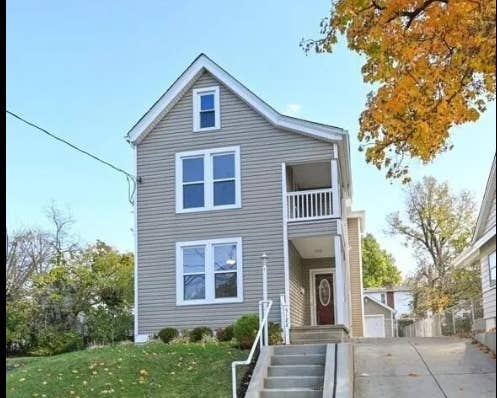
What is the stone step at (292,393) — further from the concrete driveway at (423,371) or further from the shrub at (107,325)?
the shrub at (107,325)

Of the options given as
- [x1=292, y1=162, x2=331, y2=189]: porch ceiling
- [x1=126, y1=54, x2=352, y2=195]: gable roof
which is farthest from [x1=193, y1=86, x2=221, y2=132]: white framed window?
[x1=292, y1=162, x2=331, y2=189]: porch ceiling

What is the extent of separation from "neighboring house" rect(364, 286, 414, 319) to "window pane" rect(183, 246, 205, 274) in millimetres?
27416

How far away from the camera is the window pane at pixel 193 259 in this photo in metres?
17.1

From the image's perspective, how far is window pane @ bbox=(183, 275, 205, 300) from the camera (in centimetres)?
1689

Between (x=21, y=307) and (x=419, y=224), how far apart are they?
62.0 ft

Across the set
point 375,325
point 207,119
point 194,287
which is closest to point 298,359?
point 194,287

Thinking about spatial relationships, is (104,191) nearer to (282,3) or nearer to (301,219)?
(301,219)

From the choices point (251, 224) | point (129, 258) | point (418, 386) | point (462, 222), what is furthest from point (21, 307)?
point (462, 222)

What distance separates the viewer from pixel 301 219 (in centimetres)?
1655

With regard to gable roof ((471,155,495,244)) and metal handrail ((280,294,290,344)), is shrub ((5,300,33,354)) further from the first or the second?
gable roof ((471,155,495,244))

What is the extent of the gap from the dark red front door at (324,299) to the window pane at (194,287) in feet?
15.5

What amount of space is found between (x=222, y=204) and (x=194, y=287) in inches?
91.6

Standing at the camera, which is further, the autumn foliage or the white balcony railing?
the white balcony railing

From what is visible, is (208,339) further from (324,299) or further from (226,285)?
(324,299)
